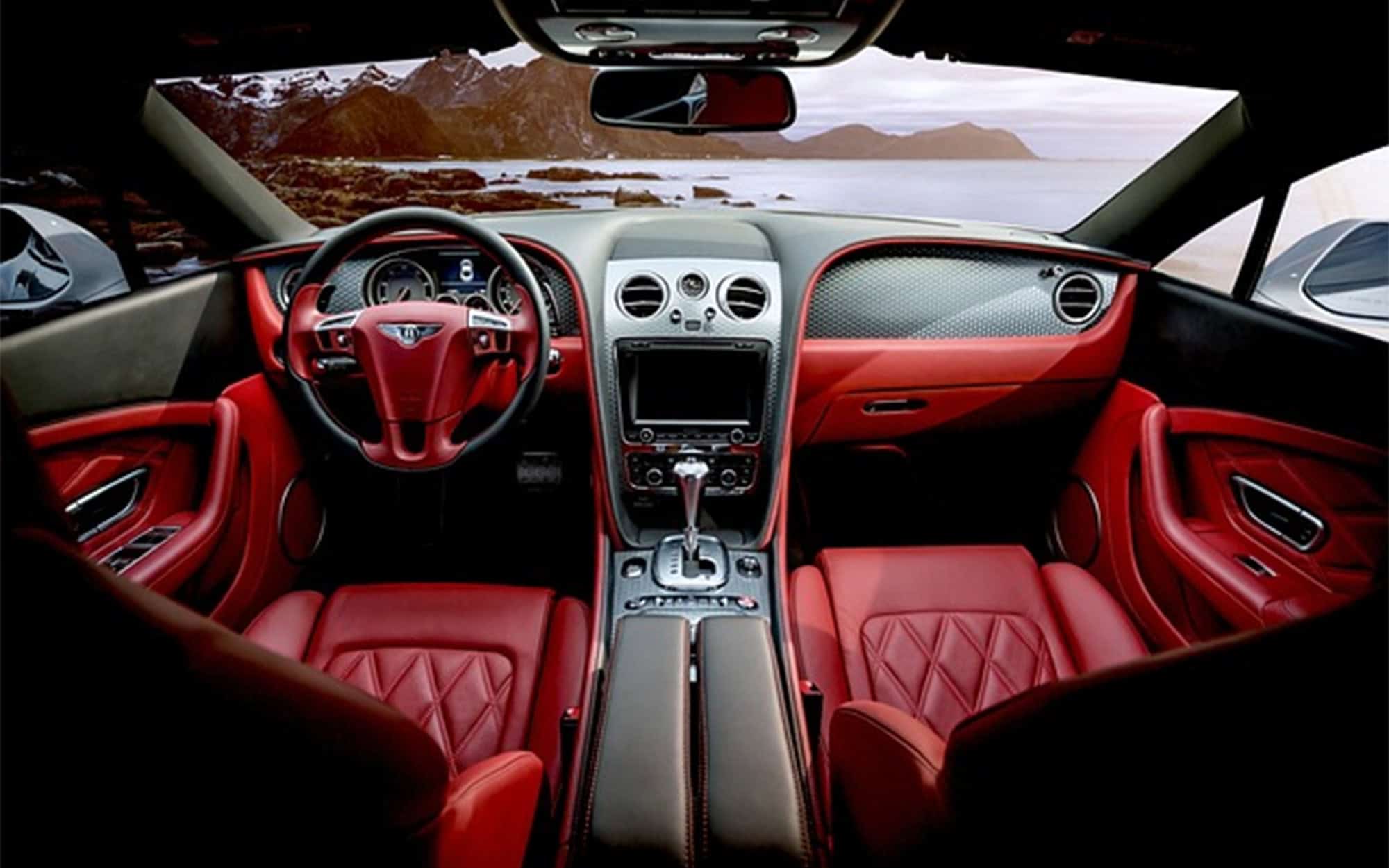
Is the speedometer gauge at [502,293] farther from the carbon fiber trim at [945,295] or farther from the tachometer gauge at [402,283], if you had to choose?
the carbon fiber trim at [945,295]

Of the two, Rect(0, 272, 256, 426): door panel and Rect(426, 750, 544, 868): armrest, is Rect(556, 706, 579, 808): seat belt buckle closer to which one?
Rect(426, 750, 544, 868): armrest

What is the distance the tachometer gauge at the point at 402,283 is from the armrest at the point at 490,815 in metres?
1.57

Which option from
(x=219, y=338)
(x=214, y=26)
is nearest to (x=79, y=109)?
(x=214, y=26)

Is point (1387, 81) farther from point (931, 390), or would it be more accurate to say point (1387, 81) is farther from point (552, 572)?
point (552, 572)

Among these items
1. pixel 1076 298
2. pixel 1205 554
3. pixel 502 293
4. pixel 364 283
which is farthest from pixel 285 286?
pixel 1205 554

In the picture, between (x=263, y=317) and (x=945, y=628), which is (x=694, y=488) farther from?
(x=263, y=317)

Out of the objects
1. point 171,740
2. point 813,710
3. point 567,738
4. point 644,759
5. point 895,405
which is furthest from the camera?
point 895,405

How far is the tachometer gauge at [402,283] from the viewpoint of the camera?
93.8 inches

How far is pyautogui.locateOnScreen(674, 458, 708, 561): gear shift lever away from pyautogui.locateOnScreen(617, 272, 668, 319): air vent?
469 millimetres

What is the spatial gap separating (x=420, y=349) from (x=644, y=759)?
1.21 metres

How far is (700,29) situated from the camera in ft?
5.82

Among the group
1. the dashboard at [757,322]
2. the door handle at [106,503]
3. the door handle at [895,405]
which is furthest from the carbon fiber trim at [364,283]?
the door handle at [895,405]

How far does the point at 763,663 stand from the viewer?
149 cm

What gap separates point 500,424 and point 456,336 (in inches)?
9.8
